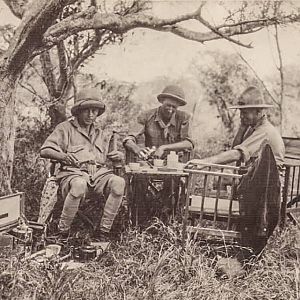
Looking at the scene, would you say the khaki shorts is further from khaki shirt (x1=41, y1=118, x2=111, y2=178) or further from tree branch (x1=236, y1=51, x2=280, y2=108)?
tree branch (x1=236, y1=51, x2=280, y2=108)

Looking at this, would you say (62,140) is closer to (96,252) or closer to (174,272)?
Result: (96,252)

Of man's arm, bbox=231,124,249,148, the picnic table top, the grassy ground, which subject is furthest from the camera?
man's arm, bbox=231,124,249,148

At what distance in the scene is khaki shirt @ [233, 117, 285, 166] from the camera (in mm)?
3801

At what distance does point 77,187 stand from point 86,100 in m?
0.61

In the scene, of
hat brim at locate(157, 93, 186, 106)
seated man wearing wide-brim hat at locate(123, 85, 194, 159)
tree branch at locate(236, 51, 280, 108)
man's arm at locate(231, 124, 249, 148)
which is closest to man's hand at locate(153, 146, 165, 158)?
seated man wearing wide-brim hat at locate(123, 85, 194, 159)

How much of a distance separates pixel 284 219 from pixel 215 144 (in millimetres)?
877

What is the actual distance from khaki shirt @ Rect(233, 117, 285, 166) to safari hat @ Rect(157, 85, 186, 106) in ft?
1.88

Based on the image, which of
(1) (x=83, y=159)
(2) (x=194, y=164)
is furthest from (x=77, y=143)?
(2) (x=194, y=164)

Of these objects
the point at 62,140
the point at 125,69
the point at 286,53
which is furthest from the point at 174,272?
the point at 286,53

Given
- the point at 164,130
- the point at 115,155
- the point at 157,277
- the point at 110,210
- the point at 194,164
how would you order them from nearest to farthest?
1. the point at 157,277
2. the point at 194,164
3. the point at 110,210
4. the point at 115,155
5. the point at 164,130

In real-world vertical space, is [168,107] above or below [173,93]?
below

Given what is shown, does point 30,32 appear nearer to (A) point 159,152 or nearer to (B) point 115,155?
(B) point 115,155

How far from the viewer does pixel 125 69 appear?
403 cm

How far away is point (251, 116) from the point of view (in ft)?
12.9
